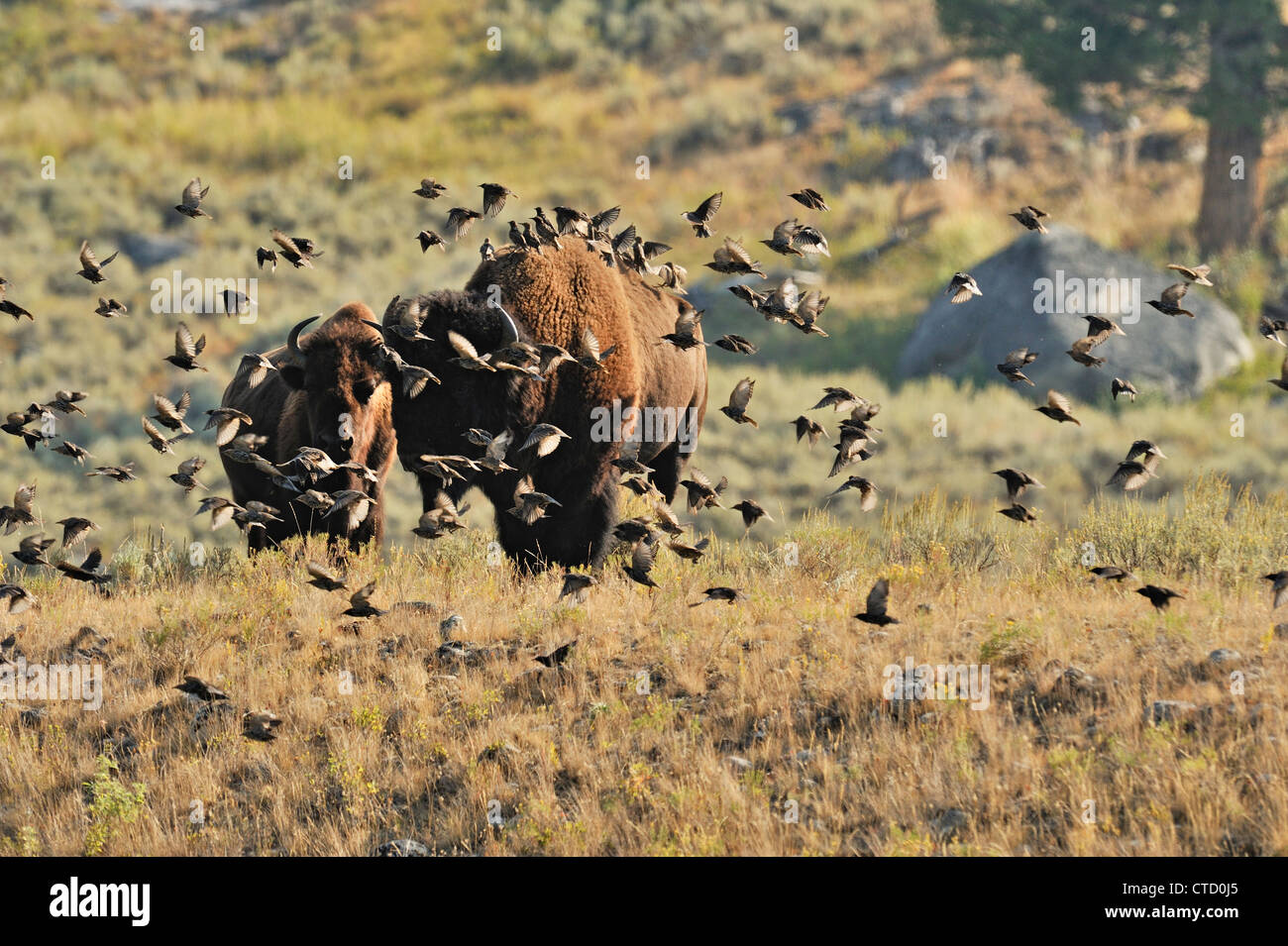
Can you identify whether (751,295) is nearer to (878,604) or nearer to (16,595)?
(878,604)

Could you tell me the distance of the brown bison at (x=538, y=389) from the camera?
26.5ft

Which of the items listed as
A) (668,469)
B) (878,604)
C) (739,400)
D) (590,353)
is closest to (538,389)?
(590,353)

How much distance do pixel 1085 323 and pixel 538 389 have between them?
14791 mm

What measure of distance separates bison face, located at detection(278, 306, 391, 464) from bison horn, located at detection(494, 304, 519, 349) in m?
0.82

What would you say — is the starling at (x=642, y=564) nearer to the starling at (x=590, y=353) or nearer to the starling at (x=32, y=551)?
the starling at (x=590, y=353)

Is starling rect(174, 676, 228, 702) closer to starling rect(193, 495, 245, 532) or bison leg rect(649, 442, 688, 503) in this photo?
starling rect(193, 495, 245, 532)

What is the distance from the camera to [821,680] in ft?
21.2

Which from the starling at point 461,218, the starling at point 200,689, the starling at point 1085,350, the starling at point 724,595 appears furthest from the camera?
the starling at point 461,218

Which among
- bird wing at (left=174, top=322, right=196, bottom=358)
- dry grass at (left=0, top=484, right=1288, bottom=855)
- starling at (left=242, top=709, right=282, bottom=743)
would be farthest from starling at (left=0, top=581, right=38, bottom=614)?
starling at (left=242, top=709, right=282, bottom=743)

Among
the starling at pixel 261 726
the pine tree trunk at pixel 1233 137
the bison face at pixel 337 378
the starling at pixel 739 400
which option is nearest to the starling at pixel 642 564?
the starling at pixel 739 400

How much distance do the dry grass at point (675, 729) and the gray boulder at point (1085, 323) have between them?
13267mm

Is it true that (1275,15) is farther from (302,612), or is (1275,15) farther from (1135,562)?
(302,612)

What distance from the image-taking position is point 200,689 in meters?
6.76

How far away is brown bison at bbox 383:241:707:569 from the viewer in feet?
26.5
